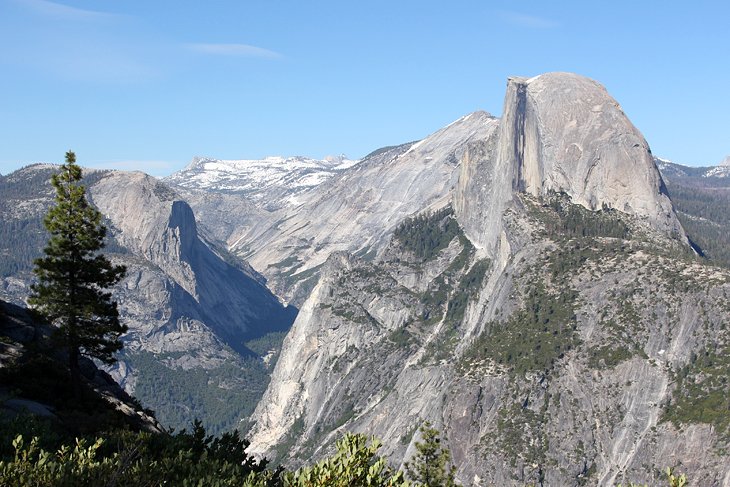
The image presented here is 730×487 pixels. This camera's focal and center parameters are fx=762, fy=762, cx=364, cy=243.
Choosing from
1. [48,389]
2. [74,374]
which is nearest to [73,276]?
[74,374]

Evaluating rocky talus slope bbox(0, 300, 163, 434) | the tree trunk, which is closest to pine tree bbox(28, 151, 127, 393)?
the tree trunk

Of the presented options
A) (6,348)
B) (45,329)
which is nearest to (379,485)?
(6,348)

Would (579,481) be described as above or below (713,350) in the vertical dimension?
below

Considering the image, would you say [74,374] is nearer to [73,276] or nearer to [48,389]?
[48,389]

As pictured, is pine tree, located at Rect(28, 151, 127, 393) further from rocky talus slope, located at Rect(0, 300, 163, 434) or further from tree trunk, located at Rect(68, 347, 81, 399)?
rocky talus slope, located at Rect(0, 300, 163, 434)

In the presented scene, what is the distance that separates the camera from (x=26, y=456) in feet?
82.0

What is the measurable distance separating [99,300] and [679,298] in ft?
529

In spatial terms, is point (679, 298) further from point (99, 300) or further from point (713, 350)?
point (99, 300)

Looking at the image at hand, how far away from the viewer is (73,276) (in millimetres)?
53344

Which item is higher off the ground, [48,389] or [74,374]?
[74,374]

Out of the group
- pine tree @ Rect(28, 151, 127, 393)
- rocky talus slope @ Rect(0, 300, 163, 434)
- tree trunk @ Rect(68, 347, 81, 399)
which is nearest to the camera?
rocky talus slope @ Rect(0, 300, 163, 434)

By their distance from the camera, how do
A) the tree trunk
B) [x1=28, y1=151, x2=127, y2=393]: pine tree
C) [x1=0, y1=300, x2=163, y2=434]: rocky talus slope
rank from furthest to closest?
[x1=28, y1=151, x2=127, y2=393]: pine tree < the tree trunk < [x1=0, y1=300, x2=163, y2=434]: rocky talus slope

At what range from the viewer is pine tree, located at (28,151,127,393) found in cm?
5225

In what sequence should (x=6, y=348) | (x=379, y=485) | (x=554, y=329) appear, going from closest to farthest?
(x=379, y=485) < (x=6, y=348) < (x=554, y=329)
